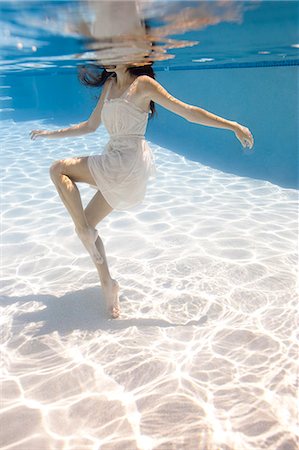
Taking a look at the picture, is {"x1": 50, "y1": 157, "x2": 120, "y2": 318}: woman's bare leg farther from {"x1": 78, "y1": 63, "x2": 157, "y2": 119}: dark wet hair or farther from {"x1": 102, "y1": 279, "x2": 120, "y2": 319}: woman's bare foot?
{"x1": 78, "y1": 63, "x2": 157, "y2": 119}: dark wet hair

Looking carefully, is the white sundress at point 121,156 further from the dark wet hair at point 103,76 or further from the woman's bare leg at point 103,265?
the dark wet hair at point 103,76

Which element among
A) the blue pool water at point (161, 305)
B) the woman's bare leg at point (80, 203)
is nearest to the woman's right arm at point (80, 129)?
the woman's bare leg at point (80, 203)

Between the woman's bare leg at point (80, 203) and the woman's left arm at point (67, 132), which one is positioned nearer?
the woman's bare leg at point (80, 203)

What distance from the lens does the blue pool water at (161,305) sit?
8.34ft

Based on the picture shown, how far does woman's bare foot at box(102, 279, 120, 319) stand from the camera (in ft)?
11.9

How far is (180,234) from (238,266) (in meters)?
1.26

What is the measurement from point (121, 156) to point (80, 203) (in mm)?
577

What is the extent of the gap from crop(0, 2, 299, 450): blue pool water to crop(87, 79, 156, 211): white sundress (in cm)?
107

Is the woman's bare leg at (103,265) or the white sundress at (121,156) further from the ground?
the white sundress at (121,156)

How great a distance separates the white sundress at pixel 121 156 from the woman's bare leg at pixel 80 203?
0.15 meters

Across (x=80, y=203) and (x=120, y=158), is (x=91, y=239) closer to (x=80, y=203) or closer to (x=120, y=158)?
(x=80, y=203)

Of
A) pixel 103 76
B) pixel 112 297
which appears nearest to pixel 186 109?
pixel 103 76

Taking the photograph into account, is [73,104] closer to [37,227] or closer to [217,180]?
[217,180]

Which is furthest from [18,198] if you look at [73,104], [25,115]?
[73,104]
